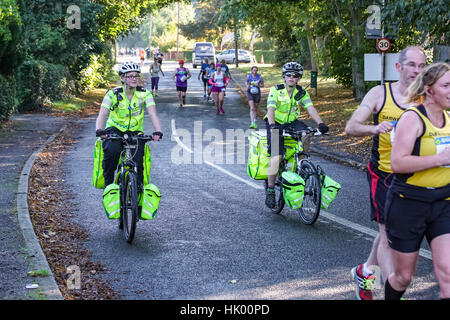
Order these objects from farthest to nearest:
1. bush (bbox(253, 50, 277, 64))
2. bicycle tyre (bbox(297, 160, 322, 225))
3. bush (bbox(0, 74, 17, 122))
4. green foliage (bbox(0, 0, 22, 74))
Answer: bush (bbox(253, 50, 277, 64)) → bush (bbox(0, 74, 17, 122)) → green foliage (bbox(0, 0, 22, 74)) → bicycle tyre (bbox(297, 160, 322, 225))

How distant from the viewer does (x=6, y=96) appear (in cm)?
1859

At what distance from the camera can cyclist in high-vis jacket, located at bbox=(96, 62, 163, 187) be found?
309 inches

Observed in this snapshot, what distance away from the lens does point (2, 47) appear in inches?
676

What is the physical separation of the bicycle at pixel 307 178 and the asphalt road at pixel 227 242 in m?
0.15

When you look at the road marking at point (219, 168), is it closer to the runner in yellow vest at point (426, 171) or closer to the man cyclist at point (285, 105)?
the man cyclist at point (285, 105)

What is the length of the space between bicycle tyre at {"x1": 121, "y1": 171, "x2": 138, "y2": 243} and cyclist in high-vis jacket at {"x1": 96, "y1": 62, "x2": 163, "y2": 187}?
21 centimetres

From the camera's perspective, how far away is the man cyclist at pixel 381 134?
5215 millimetres

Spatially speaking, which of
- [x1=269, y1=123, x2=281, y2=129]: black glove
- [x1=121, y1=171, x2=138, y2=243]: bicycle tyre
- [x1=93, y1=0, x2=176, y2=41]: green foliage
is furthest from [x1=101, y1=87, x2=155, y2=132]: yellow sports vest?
[x1=93, y1=0, x2=176, y2=41]: green foliage

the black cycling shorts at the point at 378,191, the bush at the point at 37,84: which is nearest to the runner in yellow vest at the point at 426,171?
the black cycling shorts at the point at 378,191

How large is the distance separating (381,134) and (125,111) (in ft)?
11.9

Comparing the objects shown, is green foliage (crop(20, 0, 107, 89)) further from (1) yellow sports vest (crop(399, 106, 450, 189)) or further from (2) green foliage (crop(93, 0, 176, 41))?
(1) yellow sports vest (crop(399, 106, 450, 189))

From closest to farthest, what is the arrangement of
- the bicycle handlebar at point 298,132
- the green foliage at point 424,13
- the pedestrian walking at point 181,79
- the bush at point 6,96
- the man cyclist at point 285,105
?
the bicycle handlebar at point 298,132, the man cyclist at point 285,105, the green foliage at point 424,13, the bush at point 6,96, the pedestrian walking at point 181,79

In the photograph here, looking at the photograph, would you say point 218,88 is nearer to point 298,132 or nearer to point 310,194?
point 298,132
